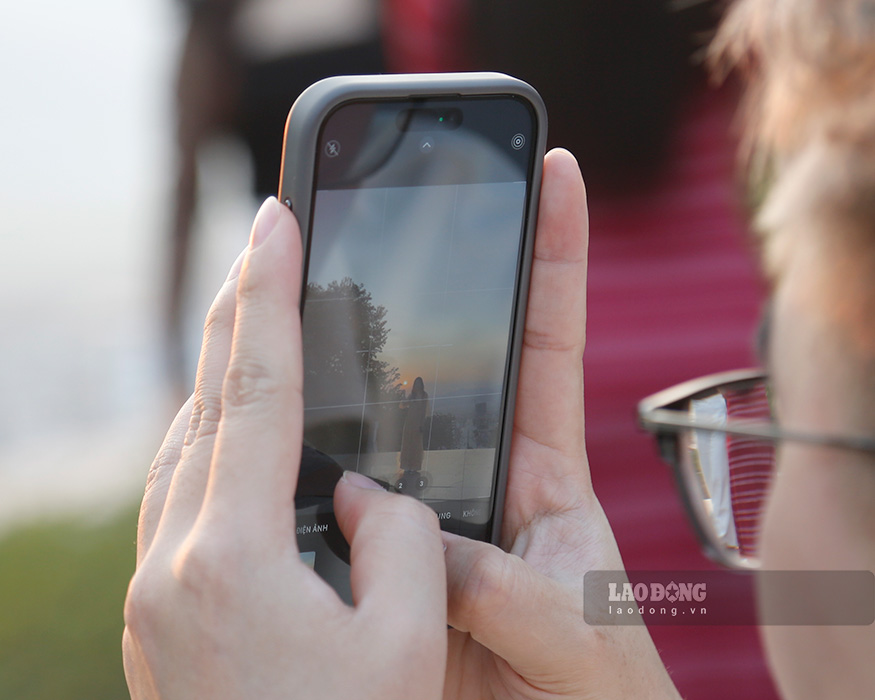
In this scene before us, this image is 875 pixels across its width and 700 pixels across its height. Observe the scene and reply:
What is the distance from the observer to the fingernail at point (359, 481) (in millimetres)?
799

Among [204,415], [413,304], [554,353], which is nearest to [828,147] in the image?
[554,353]

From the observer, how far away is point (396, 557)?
2.22 ft

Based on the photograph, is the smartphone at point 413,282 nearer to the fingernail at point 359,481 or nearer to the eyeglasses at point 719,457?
the fingernail at point 359,481

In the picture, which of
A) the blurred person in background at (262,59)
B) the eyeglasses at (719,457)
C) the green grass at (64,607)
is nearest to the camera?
the eyeglasses at (719,457)

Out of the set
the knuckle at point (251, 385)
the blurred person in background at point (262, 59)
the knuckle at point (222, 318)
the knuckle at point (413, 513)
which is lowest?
the knuckle at point (413, 513)

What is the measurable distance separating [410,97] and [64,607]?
213cm

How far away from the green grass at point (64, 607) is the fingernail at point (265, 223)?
74.0 inches

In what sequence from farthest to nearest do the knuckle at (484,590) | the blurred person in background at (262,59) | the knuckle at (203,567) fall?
the blurred person in background at (262,59) < the knuckle at (484,590) < the knuckle at (203,567)

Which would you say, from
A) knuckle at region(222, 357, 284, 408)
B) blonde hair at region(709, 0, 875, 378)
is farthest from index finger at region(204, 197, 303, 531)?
blonde hair at region(709, 0, 875, 378)

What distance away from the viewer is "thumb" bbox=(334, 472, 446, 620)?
0.65 metres

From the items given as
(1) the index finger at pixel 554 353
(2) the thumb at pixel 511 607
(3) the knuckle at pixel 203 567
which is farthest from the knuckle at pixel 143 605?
(1) the index finger at pixel 554 353

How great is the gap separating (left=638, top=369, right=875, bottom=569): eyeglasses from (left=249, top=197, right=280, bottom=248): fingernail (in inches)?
23.4

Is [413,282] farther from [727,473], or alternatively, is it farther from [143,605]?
[727,473]

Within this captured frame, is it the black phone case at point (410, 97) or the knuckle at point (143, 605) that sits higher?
the black phone case at point (410, 97)
